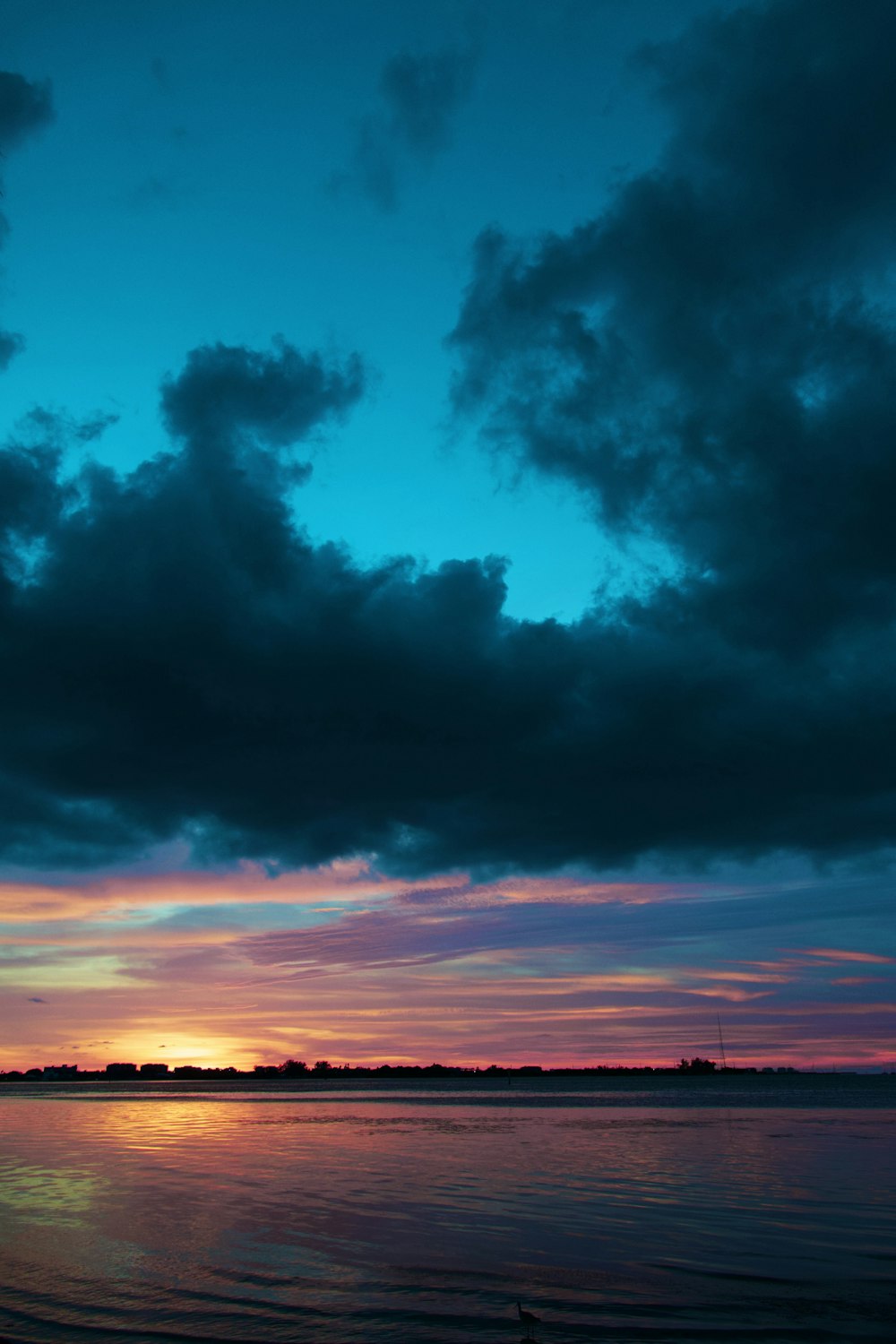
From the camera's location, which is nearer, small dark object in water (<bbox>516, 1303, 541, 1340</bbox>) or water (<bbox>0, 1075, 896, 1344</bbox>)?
small dark object in water (<bbox>516, 1303, 541, 1340</bbox>)

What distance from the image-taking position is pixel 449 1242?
24.4m

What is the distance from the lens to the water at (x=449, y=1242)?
680 inches

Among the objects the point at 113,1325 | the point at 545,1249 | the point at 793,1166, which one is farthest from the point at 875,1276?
the point at 793,1166

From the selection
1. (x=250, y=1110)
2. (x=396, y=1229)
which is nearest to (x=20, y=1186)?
(x=396, y=1229)

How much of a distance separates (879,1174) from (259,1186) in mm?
25204

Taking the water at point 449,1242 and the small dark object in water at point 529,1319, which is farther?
the water at point 449,1242

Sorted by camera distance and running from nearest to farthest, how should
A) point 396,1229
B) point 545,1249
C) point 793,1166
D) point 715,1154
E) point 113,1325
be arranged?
point 113,1325
point 545,1249
point 396,1229
point 793,1166
point 715,1154

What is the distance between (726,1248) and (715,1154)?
25772 millimetres

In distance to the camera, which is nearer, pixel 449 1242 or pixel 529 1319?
pixel 529 1319

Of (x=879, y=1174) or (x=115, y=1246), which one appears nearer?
(x=115, y=1246)

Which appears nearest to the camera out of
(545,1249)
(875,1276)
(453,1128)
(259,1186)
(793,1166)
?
(875,1276)

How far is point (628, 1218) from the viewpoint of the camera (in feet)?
91.1

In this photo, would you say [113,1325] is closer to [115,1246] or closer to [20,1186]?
[115,1246]

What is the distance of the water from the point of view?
1727cm
